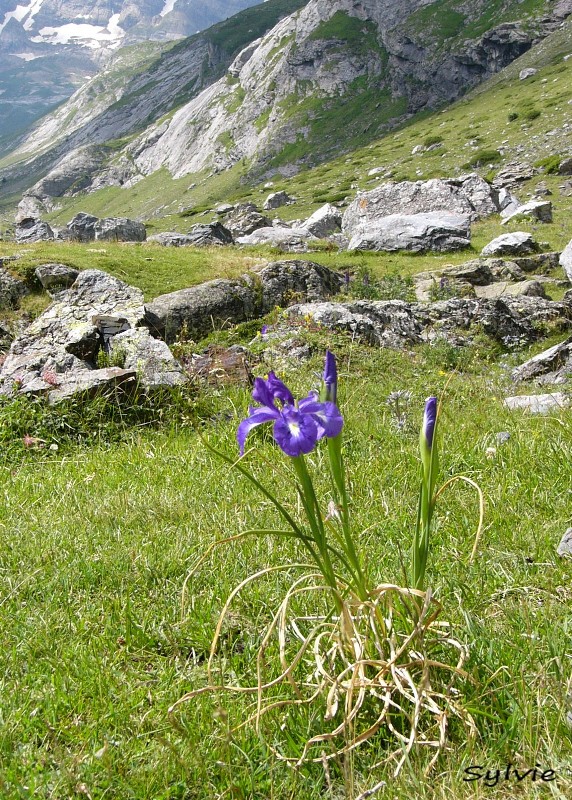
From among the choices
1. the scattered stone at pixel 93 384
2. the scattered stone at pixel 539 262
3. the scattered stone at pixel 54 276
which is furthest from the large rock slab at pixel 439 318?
the scattered stone at pixel 539 262

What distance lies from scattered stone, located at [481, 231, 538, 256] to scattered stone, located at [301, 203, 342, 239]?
1567cm

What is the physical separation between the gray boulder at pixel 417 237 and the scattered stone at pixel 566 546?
64.4 ft

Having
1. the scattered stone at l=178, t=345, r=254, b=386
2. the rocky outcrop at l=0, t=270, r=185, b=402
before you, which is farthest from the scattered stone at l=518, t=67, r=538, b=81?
the scattered stone at l=178, t=345, r=254, b=386

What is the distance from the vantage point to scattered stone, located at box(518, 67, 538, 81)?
89125 mm

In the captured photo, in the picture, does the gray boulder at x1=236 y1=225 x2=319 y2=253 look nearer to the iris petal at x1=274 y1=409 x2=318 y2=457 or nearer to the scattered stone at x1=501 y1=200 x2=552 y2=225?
the scattered stone at x1=501 y1=200 x2=552 y2=225

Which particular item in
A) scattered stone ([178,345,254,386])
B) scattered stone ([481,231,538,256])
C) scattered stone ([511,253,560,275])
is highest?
scattered stone ([178,345,254,386])

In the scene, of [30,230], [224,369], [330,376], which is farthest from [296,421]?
[30,230]

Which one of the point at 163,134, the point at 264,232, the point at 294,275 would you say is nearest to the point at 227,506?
the point at 294,275

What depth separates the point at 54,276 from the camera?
1206 cm

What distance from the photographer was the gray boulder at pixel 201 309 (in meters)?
10.7

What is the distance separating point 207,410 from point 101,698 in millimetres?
4624

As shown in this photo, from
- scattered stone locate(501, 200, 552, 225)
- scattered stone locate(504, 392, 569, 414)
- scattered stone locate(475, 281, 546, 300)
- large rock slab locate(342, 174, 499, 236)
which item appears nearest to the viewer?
scattered stone locate(504, 392, 569, 414)

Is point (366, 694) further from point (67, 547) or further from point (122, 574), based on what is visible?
point (67, 547)

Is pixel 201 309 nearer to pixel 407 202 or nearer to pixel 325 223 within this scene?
pixel 407 202
